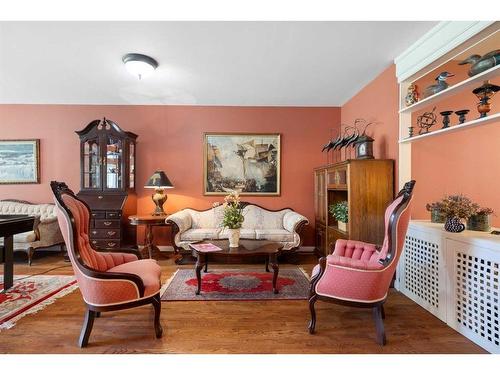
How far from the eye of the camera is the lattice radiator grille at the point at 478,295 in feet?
6.27

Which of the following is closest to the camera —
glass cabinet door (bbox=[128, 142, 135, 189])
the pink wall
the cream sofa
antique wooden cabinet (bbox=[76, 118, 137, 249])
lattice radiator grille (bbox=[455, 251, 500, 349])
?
lattice radiator grille (bbox=[455, 251, 500, 349])

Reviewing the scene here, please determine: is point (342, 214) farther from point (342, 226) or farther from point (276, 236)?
point (276, 236)

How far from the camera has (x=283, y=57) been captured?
3227 mm

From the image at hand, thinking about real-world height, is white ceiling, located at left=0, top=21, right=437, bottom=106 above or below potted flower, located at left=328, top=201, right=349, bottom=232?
above

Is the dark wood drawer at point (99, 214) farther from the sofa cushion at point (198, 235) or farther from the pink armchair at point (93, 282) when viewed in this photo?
the pink armchair at point (93, 282)

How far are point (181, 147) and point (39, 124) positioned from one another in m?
2.85

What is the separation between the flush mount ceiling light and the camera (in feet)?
10.2

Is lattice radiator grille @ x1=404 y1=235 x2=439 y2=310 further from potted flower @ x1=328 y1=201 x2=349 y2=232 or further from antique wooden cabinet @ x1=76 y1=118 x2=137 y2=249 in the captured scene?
antique wooden cabinet @ x1=76 y1=118 x2=137 y2=249

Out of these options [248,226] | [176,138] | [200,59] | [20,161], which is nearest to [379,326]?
[248,226]

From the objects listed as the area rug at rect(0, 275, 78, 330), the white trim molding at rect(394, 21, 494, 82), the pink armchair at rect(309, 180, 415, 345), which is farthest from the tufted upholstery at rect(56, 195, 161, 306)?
the white trim molding at rect(394, 21, 494, 82)

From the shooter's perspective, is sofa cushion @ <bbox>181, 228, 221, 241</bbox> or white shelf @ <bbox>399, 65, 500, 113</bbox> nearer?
white shelf @ <bbox>399, 65, 500, 113</bbox>

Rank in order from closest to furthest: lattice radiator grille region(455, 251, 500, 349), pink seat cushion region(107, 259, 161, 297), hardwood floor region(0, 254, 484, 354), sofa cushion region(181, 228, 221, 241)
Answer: lattice radiator grille region(455, 251, 500, 349), hardwood floor region(0, 254, 484, 354), pink seat cushion region(107, 259, 161, 297), sofa cushion region(181, 228, 221, 241)

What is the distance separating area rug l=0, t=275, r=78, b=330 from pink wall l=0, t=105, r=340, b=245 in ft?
6.23
